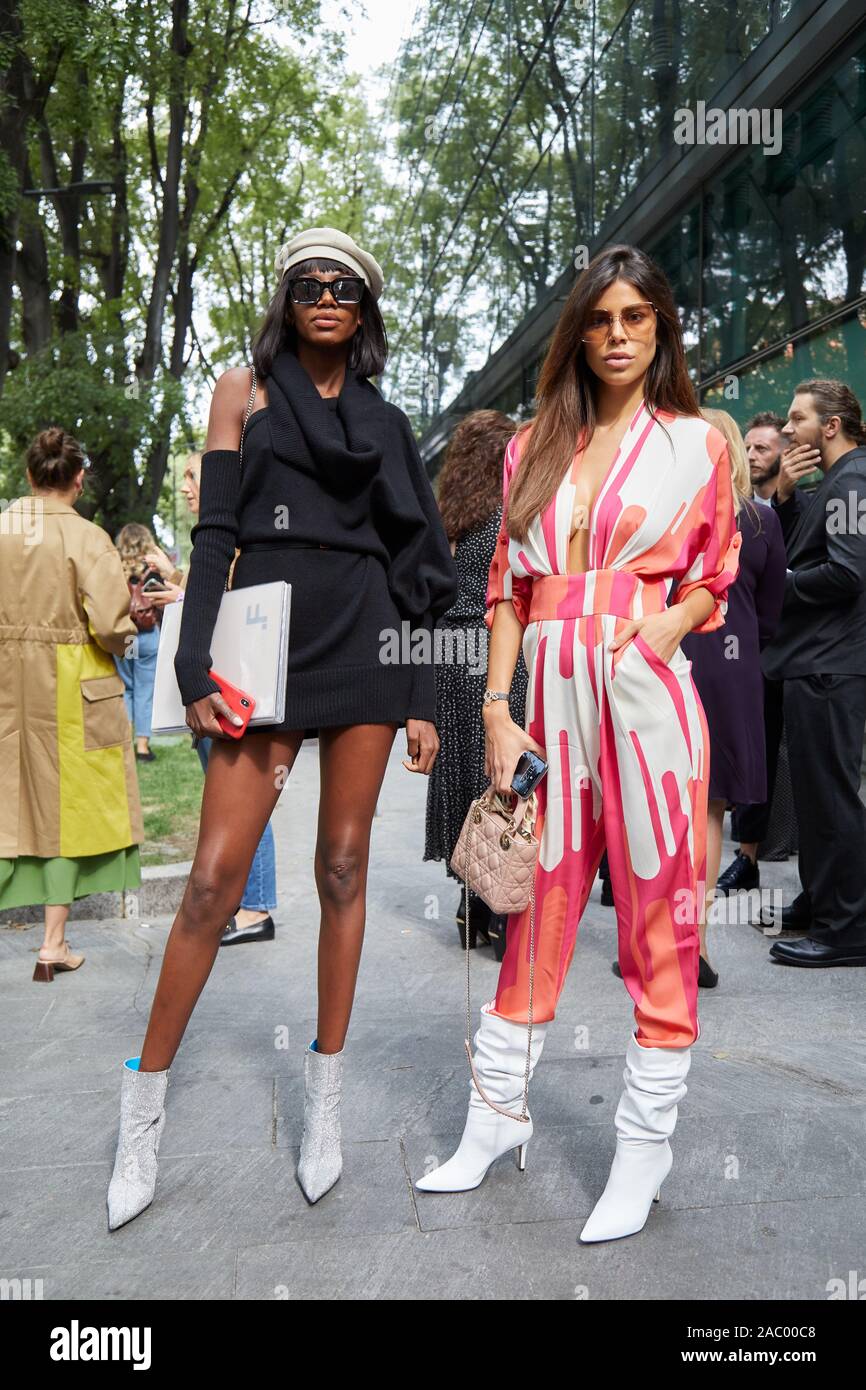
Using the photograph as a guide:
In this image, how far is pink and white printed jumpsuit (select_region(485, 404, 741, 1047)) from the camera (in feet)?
8.70

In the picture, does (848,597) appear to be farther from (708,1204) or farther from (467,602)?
(708,1204)

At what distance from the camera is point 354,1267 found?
2562 mm

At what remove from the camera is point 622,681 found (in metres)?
2.64

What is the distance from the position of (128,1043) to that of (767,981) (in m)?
2.40

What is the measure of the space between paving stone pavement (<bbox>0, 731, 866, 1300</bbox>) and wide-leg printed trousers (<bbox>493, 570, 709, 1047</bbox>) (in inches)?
19.0

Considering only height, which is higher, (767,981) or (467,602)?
(467,602)

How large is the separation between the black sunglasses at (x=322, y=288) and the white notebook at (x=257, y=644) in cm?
70

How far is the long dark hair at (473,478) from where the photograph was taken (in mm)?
5078

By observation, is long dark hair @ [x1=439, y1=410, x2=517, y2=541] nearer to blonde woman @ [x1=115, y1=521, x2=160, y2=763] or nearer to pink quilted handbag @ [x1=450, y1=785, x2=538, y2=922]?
pink quilted handbag @ [x1=450, y1=785, x2=538, y2=922]

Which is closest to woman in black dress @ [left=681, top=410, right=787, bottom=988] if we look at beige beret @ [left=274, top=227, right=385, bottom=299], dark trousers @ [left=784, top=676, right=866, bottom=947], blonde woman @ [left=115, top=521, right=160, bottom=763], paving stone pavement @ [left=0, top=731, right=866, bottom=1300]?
dark trousers @ [left=784, top=676, right=866, bottom=947]

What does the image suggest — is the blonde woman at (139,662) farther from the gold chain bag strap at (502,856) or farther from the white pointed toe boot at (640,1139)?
the white pointed toe boot at (640,1139)

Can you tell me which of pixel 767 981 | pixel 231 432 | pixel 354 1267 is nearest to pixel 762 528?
pixel 767 981
